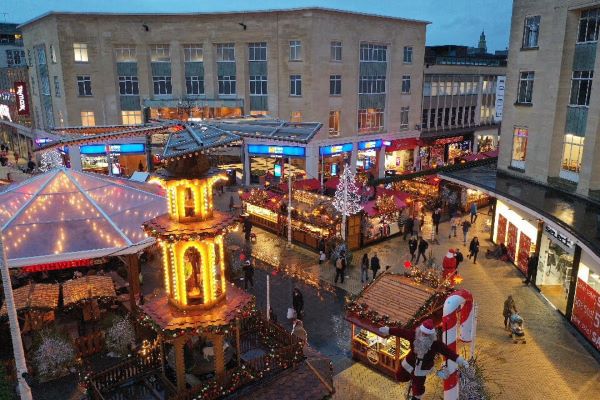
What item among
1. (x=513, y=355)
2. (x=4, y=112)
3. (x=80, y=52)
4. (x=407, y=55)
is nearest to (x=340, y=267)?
(x=513, y=355)

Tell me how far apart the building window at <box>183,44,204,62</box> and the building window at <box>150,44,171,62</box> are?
5.33ft

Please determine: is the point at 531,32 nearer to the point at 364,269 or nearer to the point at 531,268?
the point at 531,268

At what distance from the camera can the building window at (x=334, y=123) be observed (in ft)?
143

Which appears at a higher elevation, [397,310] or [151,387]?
[397,310]

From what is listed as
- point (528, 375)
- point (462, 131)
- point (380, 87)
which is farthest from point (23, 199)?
point (462, 131)

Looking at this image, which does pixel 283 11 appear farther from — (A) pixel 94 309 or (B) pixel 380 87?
(A) pixel 94 309

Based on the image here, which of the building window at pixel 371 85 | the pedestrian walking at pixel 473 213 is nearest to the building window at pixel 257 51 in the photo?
the building window at pixel 371 85

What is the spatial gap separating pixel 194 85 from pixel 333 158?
1510cm

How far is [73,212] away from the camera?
19.2 m

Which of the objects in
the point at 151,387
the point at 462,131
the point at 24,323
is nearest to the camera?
the point at 151,387

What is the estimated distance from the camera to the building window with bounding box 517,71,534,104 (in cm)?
2542

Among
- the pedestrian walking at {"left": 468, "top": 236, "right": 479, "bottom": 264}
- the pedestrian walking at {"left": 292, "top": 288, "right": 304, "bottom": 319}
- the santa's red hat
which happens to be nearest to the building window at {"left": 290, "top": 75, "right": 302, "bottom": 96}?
the pedestrian walking at {"left": 468, "top": 236, "right": 479, "bottom": 264}

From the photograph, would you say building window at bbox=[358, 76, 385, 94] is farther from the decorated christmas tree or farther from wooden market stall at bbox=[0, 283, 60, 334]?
wooden market stall at bbox=[0, 283, 60, 334]

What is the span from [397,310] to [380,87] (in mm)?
34428
